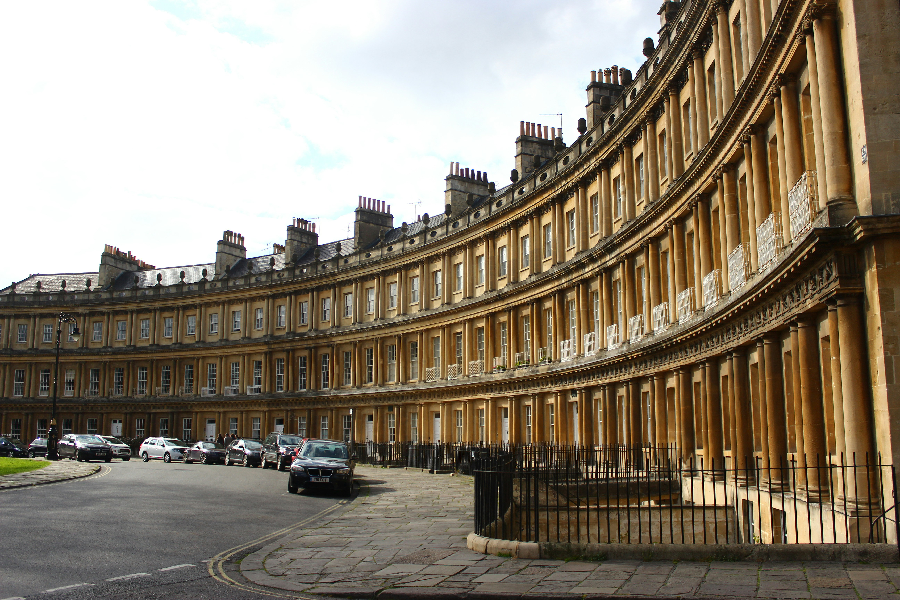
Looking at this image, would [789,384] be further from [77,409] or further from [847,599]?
[77,409]

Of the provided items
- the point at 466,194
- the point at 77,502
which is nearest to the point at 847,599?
the point at 77,502

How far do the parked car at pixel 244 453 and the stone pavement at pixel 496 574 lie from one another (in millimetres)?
24099

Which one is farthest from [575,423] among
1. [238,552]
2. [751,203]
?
[238,552]

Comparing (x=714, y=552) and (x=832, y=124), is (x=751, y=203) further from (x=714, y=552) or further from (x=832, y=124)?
(x=714, y=552)

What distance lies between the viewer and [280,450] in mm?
34750

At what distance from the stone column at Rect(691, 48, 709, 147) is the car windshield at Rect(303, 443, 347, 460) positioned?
13469 millimetres

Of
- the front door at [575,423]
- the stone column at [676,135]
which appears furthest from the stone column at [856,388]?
the front door at [575,423]

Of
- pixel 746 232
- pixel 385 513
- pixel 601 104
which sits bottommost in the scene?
pixel 385 513

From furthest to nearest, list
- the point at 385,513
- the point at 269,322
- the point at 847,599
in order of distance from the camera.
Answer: the point at 269,322 < the point at 385,513 < the point at 847,599

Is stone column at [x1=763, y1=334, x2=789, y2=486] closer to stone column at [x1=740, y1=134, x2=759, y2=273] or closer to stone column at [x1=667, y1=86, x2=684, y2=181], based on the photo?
stone column at [x1=740, y1=134, x2=759, y2=273]

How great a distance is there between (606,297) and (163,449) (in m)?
26.3

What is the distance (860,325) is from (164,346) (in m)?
53.8

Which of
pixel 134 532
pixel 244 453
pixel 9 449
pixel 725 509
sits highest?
pixel 9 449

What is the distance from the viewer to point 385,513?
17.9 meters
